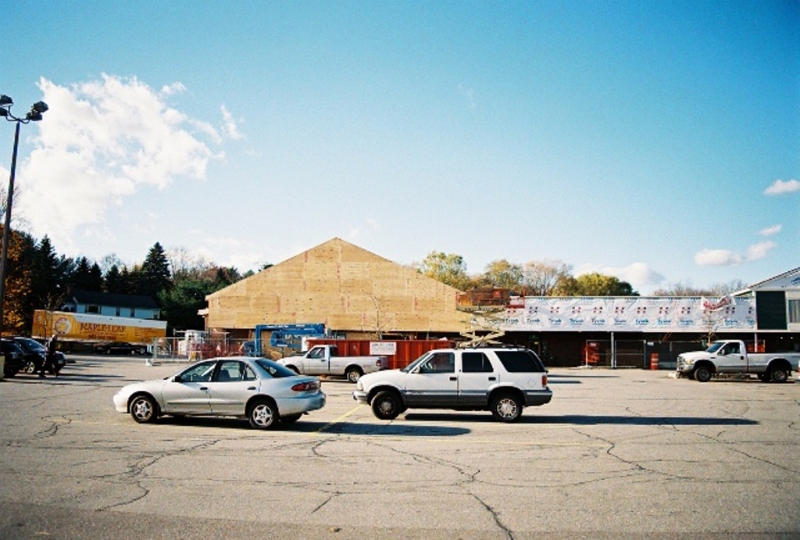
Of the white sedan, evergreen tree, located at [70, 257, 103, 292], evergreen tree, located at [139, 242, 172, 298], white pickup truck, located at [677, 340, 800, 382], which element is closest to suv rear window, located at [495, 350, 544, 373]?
the white sedan

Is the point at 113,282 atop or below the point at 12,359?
atop

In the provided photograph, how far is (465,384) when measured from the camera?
1481 centimetres

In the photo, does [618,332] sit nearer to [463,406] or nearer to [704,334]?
[704,334]

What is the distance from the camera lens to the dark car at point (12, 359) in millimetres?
26547

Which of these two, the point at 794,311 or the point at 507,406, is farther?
the point at 794,311

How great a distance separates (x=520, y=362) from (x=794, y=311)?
144ft

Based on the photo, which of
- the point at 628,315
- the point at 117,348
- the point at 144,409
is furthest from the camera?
the point at 117,348

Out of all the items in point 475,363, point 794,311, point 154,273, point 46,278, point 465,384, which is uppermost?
point 154,273

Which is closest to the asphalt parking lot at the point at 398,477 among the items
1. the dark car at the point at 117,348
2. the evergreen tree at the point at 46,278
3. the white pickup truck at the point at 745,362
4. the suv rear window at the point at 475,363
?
the suv rear window at the point at 475,363

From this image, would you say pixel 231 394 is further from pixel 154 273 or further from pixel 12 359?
pixel 154 273

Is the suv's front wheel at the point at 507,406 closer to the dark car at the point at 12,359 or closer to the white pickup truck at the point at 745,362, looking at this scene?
the white pickup truck at the point at 745,362

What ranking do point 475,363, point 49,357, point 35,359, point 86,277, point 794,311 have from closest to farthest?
point 475,363, point 49,357, point 35,359, point 794,311, point 86,277

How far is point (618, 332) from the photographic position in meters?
50.4

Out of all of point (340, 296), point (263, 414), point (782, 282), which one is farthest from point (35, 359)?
point (782, 282)
